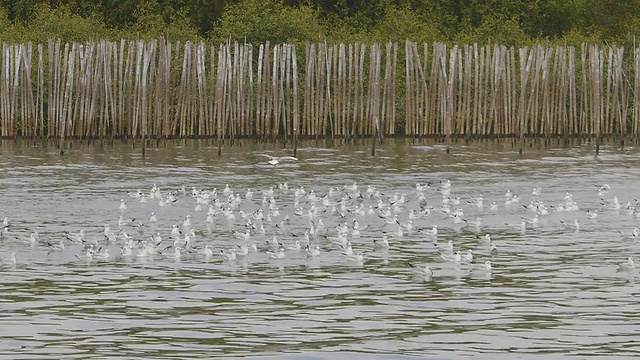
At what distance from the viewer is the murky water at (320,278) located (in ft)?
45.8

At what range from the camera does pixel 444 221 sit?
24.4 m

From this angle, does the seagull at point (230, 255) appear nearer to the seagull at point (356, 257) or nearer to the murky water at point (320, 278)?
the murky water at point (320, 278)

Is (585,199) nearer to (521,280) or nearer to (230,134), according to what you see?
(521,280)

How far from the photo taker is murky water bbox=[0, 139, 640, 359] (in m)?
14.0

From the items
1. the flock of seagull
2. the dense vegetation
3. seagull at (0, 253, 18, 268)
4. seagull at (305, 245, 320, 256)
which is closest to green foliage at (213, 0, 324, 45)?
the dense vegetation

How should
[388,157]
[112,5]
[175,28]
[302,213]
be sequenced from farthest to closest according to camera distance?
[112,5], [175,28], [388,157], [302,213]

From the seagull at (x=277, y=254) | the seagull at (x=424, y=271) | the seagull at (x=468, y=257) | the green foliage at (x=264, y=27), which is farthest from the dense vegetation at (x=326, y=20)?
the seagull at (x=424, y=271)

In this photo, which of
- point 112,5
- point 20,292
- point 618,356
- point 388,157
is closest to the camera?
point 618,356

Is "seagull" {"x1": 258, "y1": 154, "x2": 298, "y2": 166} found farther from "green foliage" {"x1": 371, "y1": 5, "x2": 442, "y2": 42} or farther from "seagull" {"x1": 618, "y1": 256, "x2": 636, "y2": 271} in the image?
"seagull" {"x1": 618, "y1": 256, "x2": 636, "y2": 271}

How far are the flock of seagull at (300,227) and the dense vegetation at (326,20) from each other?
16621 mm

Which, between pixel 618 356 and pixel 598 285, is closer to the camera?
pixel 618 356

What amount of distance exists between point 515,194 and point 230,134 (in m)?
11.9

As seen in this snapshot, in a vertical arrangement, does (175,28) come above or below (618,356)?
above

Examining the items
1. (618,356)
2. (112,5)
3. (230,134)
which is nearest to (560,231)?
(618,356)
